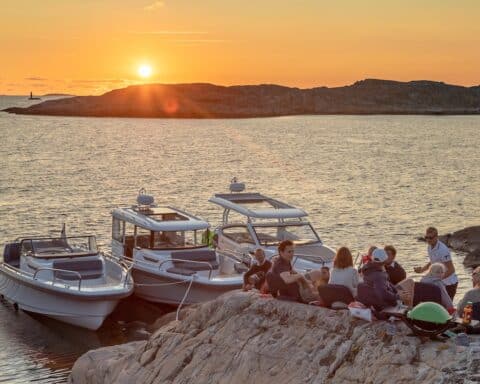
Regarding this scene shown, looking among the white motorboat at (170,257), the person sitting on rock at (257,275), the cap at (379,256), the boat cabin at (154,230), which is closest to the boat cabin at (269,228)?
the white motorboat at (170,257)

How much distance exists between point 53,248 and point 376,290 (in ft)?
57.6

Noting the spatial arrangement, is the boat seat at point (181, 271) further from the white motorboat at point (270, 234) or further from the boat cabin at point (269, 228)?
the boat cabin at point (269, 228)

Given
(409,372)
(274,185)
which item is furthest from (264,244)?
(274,185)

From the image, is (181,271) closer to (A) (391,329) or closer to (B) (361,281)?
(B) (361,281)

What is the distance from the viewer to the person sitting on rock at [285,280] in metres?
11.6

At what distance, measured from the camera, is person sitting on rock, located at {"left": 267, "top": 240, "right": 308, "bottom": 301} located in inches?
456

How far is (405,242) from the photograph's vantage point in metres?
39.1

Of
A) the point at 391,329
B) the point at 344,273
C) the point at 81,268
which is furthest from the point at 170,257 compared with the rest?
the point at 391,329

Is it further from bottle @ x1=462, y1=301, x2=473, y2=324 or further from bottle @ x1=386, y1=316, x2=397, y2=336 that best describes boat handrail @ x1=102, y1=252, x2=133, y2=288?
bottle @ x1=462, y1=301, x2=473, y2=324

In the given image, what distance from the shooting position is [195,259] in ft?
80.6

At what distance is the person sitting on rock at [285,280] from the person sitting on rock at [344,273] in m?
0.45

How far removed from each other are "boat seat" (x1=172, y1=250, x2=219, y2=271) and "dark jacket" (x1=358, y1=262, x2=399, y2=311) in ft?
44.5

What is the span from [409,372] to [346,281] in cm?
230

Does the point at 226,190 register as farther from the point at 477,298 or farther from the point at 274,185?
the point at 477,298
